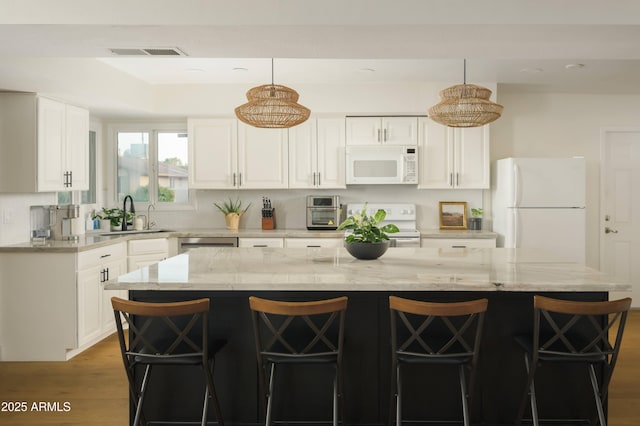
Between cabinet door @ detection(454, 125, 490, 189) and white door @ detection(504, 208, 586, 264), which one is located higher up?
cabinet door @ detection(454, 125, 490, 189)

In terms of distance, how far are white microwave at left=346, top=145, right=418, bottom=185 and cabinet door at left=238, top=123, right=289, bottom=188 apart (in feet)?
2.36

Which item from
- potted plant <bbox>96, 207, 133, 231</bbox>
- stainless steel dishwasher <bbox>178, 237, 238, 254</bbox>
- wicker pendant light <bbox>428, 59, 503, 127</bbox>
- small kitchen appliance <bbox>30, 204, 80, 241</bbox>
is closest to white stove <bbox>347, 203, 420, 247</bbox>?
stainless steel dishwasher <bbox>178, 237, 238, 254</bbox>

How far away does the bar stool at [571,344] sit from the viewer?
2.53m

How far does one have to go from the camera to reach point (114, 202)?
21.1 feet

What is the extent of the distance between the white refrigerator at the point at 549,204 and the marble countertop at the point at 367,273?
1.68m

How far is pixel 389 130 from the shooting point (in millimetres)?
5922

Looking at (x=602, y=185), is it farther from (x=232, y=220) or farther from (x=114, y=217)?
(x=114, y=217)

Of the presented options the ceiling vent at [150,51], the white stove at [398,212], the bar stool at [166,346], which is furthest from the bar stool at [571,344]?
the white stove at [398,212]

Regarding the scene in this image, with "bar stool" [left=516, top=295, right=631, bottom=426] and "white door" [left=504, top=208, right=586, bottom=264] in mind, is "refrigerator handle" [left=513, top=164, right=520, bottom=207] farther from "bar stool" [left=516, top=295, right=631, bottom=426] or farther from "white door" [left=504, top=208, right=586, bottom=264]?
"bar stool" [left=516, top=295, right=631, bottom=426]

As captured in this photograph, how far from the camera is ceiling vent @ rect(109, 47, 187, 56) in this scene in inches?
133

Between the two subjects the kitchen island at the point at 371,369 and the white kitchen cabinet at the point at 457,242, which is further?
the white kitchen cabinet at the point at 457,242

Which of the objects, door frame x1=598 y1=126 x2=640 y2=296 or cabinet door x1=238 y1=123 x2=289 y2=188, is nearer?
cabinet door x1=238 y1=123 x2=289 y2=188

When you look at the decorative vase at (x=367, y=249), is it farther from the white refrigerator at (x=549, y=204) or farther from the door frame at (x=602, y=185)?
the door frame at (x=602, y=185)

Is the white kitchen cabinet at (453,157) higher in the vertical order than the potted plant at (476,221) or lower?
higher
